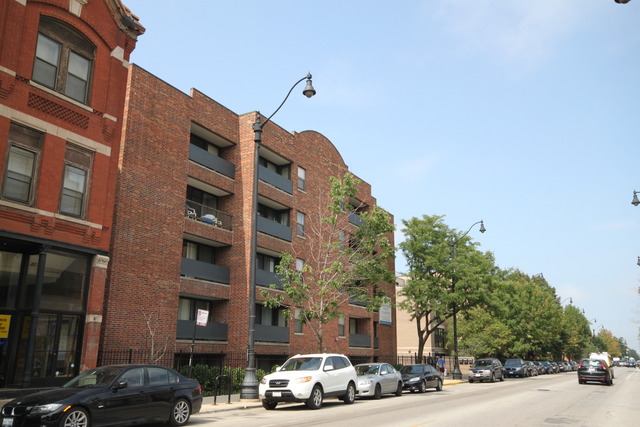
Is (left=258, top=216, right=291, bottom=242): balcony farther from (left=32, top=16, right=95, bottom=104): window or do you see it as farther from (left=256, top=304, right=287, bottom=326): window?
(left=32, top=16, right=95, bottom=104): window

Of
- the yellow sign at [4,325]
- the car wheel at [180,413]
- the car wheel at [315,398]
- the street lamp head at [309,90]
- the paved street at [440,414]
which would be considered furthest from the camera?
the street lamp head at [309,90]

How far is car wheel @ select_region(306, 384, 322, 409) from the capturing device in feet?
53.0

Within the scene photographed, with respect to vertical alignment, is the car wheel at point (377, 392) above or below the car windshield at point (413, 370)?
below

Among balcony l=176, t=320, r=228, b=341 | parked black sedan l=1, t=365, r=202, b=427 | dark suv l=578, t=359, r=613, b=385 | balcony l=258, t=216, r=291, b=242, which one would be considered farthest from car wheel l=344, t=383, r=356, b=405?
dark suv l=578, t=359, r=613, b=385

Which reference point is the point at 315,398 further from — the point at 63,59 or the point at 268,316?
the point at 268,316

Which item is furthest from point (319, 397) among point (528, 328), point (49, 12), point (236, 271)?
point (528, 328)

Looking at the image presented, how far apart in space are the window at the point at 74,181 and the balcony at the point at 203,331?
8.38 m

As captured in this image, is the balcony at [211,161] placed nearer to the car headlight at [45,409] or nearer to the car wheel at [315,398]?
the car wheel at [315,398]

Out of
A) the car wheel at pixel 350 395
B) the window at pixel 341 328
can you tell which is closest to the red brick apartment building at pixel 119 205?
the window at pixel 341 328

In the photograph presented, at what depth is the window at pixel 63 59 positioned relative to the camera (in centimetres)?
1673

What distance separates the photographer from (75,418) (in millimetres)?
9883

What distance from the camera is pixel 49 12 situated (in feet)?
55.4

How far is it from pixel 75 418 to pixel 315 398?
8082mm

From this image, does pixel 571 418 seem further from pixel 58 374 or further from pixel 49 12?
pixel 49 12
